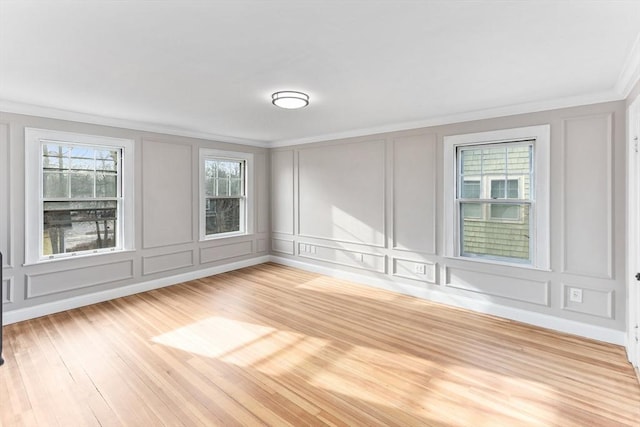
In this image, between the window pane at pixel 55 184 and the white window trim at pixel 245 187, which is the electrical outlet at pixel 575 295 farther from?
the window pane at pixel 55 184

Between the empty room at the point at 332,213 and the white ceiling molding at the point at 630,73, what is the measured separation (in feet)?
0.07

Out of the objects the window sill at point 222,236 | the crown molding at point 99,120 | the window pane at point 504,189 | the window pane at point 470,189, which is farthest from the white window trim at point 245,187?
the window pane at point 504,189

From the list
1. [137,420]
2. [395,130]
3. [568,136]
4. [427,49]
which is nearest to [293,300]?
[137,420]

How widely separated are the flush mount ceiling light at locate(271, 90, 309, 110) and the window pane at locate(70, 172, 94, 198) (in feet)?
9.27

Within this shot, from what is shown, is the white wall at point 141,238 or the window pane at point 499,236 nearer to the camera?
the white wall at point 141,238

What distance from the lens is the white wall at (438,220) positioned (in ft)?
10.4

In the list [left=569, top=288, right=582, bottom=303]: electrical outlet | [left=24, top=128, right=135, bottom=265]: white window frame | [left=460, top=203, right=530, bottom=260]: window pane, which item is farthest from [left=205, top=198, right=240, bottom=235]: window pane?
[left=569, top=288, right=582, bottom=303]: electrical outlet

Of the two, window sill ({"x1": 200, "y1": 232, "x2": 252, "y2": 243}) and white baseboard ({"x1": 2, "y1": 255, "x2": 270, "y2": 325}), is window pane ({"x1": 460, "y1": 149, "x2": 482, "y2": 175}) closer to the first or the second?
window sill ({"x1": 200, "y1": 232, "x2": 252, "y2": 243})

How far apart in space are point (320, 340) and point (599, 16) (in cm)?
315

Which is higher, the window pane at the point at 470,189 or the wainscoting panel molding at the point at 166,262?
the window pane at the point at 470,189

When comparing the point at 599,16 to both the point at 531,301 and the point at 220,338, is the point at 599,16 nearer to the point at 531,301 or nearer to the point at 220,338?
the point at 531,301

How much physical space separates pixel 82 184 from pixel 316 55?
12.1ft

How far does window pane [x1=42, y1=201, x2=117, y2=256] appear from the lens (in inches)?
154

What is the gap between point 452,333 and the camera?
3.33 m
